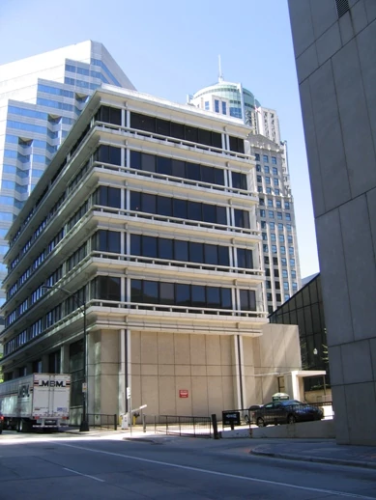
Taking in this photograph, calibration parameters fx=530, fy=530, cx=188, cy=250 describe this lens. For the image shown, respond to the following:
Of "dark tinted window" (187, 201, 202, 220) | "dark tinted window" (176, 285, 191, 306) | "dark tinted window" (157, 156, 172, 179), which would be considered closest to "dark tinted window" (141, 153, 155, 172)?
"dark tinted window" (157, 156, 172, 179)

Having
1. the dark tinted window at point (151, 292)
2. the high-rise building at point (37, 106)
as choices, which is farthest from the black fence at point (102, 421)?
the high-rise building at point (37, 106)

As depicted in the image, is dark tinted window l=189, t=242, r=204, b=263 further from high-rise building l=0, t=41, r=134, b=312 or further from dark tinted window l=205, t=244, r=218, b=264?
high-rise building l=0, t=41, r=134, b=312

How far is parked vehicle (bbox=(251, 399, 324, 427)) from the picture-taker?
2752cm

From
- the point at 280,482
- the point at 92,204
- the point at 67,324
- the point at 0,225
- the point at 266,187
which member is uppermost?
the point at 266,187

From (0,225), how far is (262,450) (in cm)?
10166

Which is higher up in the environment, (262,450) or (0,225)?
(0,225)

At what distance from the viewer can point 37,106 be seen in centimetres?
12406

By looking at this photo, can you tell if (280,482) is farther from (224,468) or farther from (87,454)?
(87,454)

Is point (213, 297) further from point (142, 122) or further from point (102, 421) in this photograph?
point (142, 122)

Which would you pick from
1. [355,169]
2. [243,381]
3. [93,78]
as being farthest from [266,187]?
[355,169]

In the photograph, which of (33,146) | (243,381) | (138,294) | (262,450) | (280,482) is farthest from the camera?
(33,146)

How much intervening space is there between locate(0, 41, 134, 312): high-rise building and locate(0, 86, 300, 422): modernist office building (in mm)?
66796

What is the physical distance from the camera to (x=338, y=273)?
19453mm

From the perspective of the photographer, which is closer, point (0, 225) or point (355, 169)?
point (355, 169)
